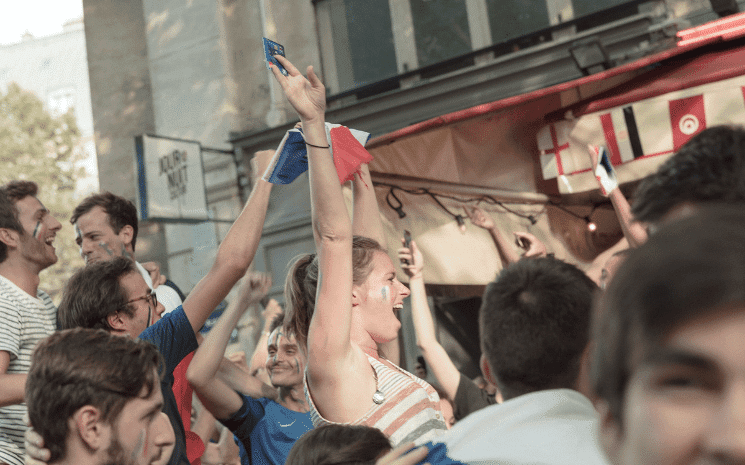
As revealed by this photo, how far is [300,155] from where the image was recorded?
7.87 ft

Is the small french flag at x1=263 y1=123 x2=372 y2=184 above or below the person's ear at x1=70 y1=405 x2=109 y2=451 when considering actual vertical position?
above

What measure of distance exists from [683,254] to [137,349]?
5.08 ft

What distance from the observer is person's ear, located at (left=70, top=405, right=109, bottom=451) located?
168cm

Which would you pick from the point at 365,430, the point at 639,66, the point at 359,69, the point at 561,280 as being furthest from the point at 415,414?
the point at 359,69

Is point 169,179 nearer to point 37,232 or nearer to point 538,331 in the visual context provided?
point 37,232

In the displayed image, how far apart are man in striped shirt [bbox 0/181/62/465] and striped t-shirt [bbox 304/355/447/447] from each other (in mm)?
1140

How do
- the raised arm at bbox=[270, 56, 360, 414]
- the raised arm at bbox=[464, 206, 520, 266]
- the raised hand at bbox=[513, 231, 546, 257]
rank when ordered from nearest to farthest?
the raised arm at bbox=[270, 56, 360, 414] < the raised hand at bbox=[513, 231, 546, 257] < the raised arm at bbox=[464, 206, 520, 266]

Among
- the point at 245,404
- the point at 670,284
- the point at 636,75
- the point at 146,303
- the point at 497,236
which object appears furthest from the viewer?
the point at 636,75

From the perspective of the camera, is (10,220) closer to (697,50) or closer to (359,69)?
(697,50)

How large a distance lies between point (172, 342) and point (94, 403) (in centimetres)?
65

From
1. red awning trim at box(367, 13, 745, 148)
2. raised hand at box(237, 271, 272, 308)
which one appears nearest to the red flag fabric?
raised hand at box(237, 271, 272, 308)

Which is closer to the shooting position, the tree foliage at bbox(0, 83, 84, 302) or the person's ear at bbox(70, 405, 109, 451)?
the person's ear at bbox(70, 405, 109, 451)

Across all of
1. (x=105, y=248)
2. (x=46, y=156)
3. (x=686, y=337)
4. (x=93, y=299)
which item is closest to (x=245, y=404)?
(x=93, y=299)

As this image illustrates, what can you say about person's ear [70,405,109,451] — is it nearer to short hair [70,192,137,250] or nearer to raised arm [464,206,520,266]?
short hair [70,192,137,250]
